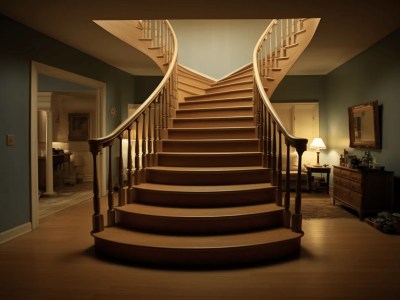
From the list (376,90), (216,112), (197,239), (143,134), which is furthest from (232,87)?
(197,239)

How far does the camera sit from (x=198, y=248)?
291 cm

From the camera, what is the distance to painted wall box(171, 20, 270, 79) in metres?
7.78

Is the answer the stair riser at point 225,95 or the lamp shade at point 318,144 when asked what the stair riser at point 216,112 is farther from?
the lamp shade at point 318,144

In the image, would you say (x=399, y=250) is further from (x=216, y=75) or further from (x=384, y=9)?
(x=216, y=75)

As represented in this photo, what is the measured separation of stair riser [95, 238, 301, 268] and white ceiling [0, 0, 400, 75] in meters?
2.33

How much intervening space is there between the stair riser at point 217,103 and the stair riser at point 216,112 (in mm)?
238

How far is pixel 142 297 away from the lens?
8.03 feet

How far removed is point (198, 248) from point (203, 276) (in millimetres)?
237

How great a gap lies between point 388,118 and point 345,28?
140 cm

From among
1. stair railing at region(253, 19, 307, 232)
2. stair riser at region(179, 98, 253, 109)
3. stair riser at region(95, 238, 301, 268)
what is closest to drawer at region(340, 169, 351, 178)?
stair railing at region(253, 19, 307, 232)

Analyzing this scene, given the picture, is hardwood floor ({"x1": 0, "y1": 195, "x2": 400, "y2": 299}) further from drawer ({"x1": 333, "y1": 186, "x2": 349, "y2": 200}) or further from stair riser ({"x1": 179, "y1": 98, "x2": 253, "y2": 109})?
stair riser ({"x1": 179, "y1": 98, "x2": 253, "y2": 109})

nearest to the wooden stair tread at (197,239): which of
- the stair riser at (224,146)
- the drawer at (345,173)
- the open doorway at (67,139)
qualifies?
the stair riser at (224,146)

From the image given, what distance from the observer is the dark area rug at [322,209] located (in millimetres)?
4959

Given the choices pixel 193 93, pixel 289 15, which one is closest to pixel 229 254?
pixel 289 15
